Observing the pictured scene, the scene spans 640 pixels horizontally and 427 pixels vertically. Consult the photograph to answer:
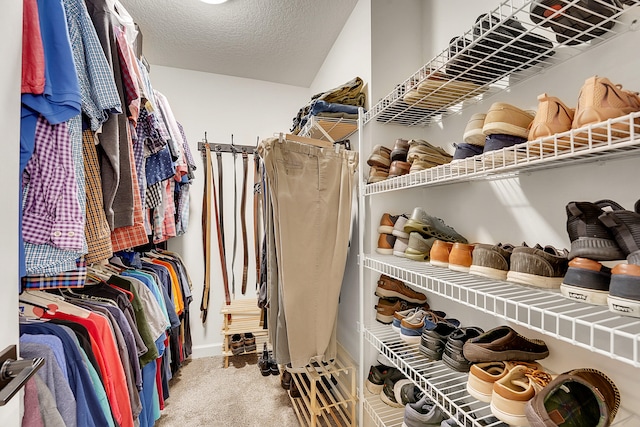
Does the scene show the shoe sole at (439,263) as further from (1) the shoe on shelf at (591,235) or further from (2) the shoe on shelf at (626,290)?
(2) the shoe on shelf at (626,290)

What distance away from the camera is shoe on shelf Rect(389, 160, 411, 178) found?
4.00 feet

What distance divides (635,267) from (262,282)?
4.94 ft

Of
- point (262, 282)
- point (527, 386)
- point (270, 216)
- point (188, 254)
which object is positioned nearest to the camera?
point (527, 386)

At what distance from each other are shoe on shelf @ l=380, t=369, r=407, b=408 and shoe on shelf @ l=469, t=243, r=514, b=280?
Answer: 0.73 m

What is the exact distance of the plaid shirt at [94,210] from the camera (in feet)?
2.76

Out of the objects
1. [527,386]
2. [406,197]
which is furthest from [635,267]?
[406,197]

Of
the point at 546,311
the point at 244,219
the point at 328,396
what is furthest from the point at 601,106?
the point at 244,219

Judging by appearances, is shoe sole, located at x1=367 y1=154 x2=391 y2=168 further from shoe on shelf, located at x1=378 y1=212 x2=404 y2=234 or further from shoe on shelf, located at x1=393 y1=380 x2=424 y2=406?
shoe on shelf, located at x1=393 y1=380 x2=424 y2=406

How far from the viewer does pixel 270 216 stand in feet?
4.71

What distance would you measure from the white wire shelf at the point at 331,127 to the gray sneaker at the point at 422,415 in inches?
50.8

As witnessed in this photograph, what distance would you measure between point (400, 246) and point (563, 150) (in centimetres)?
72

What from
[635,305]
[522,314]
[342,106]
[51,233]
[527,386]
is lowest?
[527,386]

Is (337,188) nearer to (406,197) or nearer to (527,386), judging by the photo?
(406,197)

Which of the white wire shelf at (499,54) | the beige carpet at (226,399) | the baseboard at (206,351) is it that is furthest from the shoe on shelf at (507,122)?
the baseboard at (206,351)
